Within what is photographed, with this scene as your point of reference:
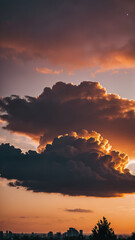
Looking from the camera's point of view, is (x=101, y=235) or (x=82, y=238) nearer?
(x=101, y=235)

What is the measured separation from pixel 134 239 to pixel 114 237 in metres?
28.0

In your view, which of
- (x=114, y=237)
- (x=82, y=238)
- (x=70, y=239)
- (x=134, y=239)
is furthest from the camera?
(x=70, y=239)

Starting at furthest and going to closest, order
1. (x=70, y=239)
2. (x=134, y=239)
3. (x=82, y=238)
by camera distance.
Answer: (x=70, y=239) < (x=82, y=238) < (x=134, y=239)

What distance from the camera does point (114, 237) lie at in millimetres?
96438

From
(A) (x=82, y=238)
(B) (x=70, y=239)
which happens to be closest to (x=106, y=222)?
(A) (x=82, y=238)

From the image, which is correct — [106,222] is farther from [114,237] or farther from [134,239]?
[134,239]

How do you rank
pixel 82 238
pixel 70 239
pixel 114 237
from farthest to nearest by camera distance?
1. pixel 70 239
2. pixel 82 238
3. pixel 114 237

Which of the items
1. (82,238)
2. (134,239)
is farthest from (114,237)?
(82,238)

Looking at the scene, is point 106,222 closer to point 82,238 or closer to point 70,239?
point 82,238

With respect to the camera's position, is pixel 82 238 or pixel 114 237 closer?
pixel 114 237

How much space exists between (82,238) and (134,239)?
89.8 ft

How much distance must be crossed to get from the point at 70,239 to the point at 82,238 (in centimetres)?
4851

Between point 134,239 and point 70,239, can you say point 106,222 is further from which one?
point 70,239

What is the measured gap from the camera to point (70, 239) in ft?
620
